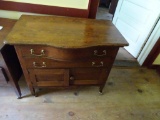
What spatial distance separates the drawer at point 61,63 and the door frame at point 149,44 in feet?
3.30

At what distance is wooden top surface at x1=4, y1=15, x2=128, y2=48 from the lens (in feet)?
3.02

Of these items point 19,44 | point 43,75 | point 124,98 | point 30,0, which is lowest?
point 124,98

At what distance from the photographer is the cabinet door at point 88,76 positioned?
1215 mm

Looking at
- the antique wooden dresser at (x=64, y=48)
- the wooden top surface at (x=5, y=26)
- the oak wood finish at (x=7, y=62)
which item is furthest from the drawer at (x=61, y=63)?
the wooden top surface at (x=5, y=26)

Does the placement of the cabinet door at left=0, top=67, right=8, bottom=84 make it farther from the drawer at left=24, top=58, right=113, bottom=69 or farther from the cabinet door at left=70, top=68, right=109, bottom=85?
the cabinet door at left=70, top=68, right=109, bottom=85

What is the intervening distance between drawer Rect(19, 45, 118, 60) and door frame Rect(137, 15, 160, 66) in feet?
3.39

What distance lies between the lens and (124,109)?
Result: 144 centimetres

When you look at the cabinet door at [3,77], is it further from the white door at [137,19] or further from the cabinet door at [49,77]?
the white door at [137,19]

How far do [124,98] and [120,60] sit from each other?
70 cm

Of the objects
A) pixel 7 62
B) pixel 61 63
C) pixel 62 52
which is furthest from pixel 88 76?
pixel 7 62

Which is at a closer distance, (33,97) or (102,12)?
(33,97)

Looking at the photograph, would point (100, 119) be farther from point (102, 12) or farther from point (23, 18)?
point (102, 12)

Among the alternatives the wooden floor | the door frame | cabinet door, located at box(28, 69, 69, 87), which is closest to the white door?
the door frame

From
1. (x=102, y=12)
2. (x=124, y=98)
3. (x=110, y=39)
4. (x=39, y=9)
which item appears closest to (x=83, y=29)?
(x=110, y=39)
